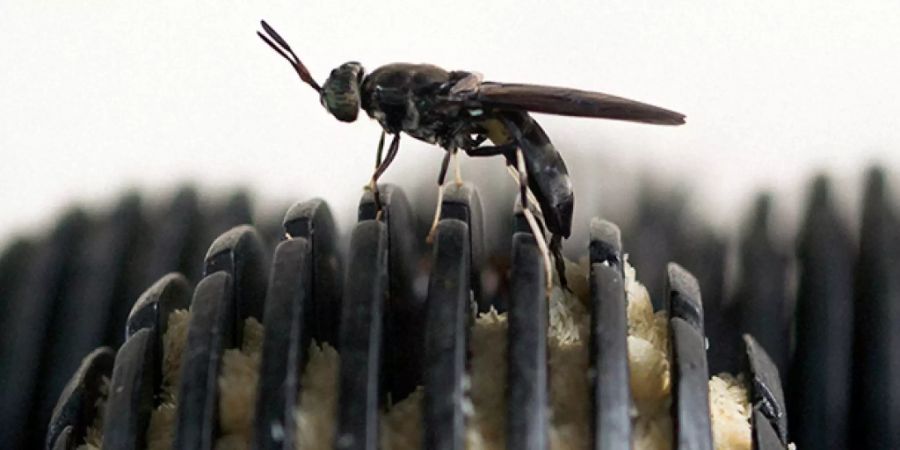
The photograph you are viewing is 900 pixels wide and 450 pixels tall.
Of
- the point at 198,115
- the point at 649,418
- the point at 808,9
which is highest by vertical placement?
the point at 808,9

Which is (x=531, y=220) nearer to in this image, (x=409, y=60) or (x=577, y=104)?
(x=577, y=104)

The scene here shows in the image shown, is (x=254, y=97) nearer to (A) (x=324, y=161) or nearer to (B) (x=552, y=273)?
(A) (x=324, y=161)

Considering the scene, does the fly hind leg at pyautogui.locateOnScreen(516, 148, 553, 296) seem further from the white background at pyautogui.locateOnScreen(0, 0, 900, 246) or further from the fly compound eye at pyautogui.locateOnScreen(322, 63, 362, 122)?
the white background at pyautogui.locateOnScreen(0, 0, 900, 246)

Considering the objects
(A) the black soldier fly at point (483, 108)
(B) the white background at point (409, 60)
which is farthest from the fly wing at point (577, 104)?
(B) the white background at point (409, 60)

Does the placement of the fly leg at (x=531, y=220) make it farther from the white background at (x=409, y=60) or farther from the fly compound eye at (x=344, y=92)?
the white background at (x=409, y=60)

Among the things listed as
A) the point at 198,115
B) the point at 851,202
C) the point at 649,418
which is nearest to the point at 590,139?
the point at 851,202

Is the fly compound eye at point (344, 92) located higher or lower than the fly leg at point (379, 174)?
higher
